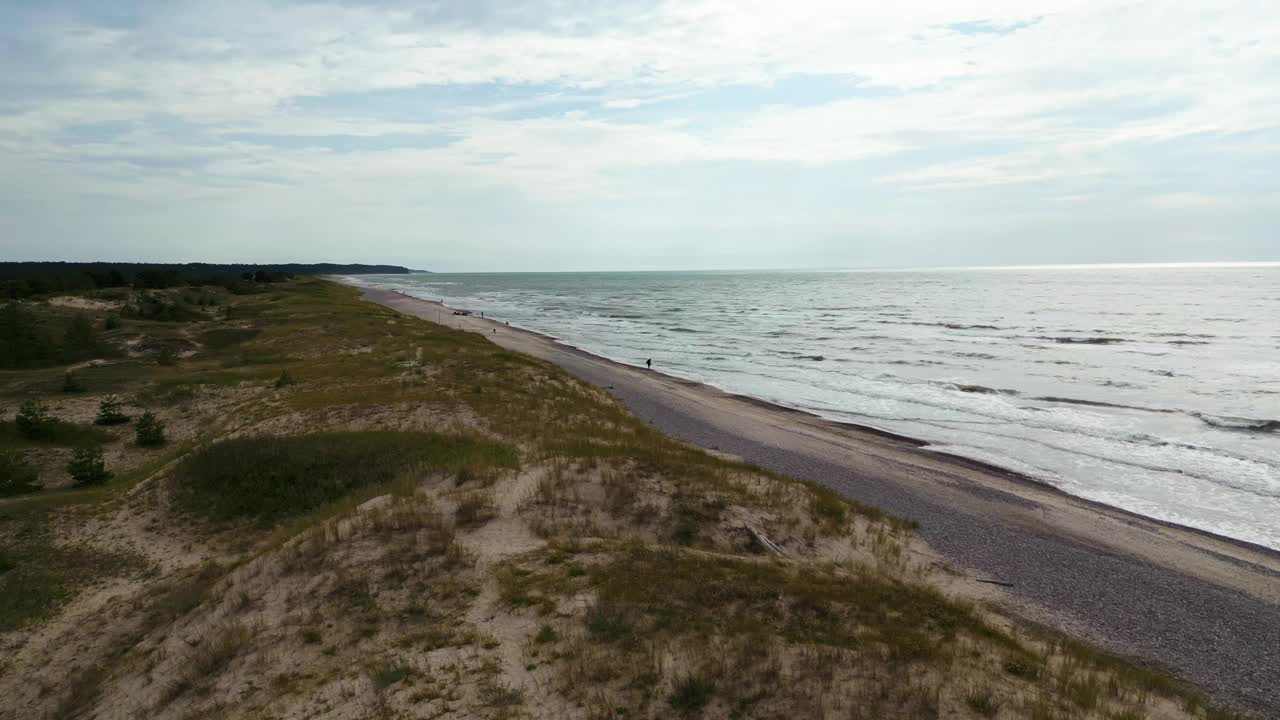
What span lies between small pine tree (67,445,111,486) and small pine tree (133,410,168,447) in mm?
3100

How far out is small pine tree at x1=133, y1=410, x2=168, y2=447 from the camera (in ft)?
79.5

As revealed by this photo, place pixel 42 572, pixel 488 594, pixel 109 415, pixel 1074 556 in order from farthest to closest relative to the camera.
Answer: pixel 109 415
pixel 1074 556
pixel 42 572
pixel 488 594

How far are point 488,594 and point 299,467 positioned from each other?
420 inches

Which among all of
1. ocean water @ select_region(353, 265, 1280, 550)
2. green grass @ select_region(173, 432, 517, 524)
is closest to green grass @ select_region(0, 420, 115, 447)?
green grass @ select_region(173, 432, 517, 524)

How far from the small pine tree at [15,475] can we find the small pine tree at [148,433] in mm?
3358

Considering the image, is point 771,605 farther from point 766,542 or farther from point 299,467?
point 299,467

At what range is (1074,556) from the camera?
16.5 meters

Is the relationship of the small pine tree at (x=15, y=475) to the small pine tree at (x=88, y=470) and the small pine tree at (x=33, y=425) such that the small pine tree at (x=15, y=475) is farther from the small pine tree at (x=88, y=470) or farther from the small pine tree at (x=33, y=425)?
the small pine tree at (x=33, y=425)

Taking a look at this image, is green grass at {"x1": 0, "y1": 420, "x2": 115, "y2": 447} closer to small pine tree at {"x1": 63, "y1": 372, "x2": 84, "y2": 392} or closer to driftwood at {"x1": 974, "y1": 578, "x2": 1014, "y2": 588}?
small pine tree at {"x1": 63, "y1": 372, "x2": 84, "y2": 392}

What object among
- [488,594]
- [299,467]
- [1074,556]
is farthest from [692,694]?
[299,467]

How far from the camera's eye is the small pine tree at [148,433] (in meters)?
24.2

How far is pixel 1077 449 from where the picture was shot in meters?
28.0

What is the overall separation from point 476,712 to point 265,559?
23.3 ft

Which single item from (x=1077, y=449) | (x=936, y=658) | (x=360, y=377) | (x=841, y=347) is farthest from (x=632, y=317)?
(x=936, y=658)
